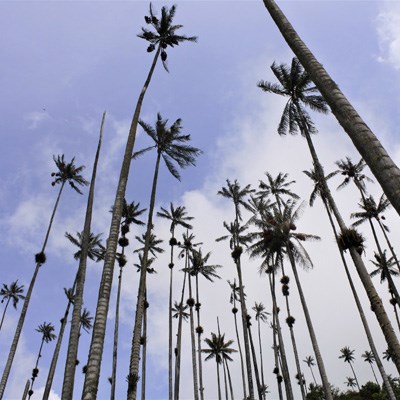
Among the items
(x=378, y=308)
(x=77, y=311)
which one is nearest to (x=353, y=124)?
(x=378, y=308)

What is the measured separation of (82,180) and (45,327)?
33795 mm

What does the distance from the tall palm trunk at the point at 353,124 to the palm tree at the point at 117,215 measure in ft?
24.9

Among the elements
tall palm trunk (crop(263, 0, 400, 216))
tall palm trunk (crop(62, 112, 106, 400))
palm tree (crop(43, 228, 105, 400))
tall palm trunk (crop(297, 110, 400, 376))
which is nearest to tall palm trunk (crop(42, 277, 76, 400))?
palm tree (crop(43, 228, 105, 400))

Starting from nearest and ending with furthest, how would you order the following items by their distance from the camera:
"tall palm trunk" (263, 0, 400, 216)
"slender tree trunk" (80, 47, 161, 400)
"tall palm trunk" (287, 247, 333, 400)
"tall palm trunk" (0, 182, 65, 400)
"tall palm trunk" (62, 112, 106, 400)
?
"tall palm trunk" (263, 0, 400, 216)
"slender tree trunk" (80, 47, 161, 400)
"tall palm trunk" (62, 112, 106, 400)
"tall palm trunk" (287, 247, 333, 400)
"tall palm trunk" (0, 182, 65, 400)

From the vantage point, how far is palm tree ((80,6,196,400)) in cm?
838

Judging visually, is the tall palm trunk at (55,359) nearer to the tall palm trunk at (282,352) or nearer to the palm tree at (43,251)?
the palm tree at (43,251)

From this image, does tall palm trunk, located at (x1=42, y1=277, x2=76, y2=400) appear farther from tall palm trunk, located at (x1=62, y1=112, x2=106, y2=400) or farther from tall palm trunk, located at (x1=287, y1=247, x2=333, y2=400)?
→ tall palm trunk, located at (x1=287, y1=247, x2=333, y2=400)

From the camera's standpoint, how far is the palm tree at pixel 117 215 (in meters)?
8.38

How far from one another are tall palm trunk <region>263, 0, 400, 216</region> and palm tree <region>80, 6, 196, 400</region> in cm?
758

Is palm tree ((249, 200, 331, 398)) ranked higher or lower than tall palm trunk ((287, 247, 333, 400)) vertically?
higher

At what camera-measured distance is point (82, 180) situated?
29172mm

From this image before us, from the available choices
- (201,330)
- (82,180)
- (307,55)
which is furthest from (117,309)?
(307,55)

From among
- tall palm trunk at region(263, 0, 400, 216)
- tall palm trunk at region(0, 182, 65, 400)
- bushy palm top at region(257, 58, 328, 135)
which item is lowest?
tall palm trunk at region(263, 0, 400, 216)

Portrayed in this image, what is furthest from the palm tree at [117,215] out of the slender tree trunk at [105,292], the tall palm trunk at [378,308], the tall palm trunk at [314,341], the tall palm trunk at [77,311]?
the tall palm trunk at [314,341]
